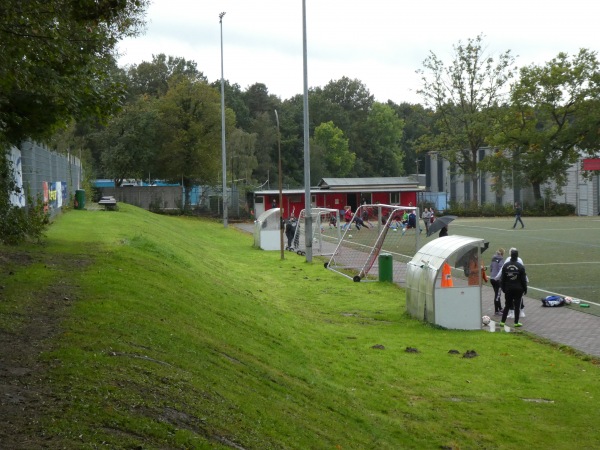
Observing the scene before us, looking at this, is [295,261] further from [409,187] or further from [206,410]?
[409,187]

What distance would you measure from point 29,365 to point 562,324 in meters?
13.8

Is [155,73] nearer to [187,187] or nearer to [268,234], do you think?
[187,187]

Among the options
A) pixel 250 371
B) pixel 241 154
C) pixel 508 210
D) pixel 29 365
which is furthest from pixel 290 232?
pixel 241 154

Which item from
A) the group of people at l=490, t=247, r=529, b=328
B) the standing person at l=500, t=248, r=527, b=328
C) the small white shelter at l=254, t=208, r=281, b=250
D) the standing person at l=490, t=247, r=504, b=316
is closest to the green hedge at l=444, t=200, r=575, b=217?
the small white shelter at l=254, t=208, r=281, b=250

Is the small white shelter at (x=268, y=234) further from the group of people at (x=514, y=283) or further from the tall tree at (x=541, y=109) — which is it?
the tall tree at (x=541, y=109)

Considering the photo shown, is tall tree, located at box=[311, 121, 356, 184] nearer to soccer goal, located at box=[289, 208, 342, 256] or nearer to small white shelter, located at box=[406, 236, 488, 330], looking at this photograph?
soccer goal, located at box=[289, 208, 342, 256]

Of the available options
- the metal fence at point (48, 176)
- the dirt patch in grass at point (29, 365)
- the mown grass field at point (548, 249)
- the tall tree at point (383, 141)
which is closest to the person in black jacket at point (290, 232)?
the mown grass field at point (548, 249)

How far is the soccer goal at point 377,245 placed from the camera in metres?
27.9

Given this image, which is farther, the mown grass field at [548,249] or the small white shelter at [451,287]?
the mown grass field at [548,249]

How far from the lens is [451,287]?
1875cm

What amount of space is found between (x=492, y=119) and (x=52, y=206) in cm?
6357

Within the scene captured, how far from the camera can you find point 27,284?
1276cm

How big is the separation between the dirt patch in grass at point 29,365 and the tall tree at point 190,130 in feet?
186

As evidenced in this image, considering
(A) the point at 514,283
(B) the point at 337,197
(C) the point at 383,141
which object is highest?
(C) the point at 383,141
